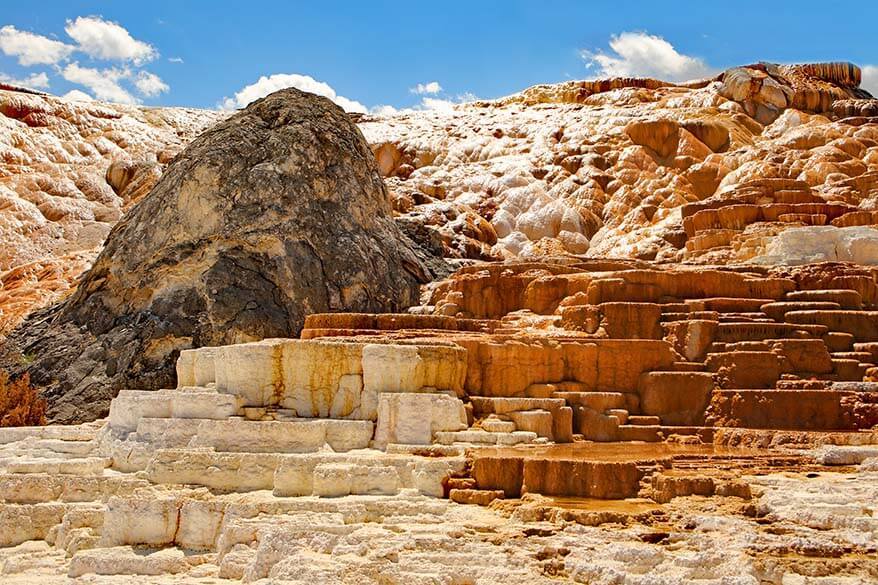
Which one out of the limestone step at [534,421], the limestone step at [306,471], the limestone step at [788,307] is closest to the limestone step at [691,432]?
the limestone step at [534,421]

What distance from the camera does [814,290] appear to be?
1720cm

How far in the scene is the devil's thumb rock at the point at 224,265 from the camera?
20625 mm

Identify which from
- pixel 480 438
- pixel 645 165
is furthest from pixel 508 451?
pixel 645 165

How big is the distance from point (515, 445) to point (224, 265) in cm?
1054

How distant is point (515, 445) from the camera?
1231 cm

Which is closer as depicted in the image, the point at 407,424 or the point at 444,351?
the point at 407,424

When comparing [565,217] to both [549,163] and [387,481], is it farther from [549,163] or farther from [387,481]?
[387,481]

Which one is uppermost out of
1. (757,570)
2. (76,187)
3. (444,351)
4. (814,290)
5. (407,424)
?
(76,187)

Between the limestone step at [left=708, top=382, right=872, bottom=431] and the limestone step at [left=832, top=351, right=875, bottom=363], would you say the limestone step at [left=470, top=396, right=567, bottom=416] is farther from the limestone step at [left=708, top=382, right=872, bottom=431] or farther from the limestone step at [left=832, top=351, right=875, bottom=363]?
the limestone step at [left=832, top=351, right=875, bottom=363]

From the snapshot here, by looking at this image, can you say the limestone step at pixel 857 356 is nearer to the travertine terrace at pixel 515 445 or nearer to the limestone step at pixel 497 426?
the travertine terrace at pixel 515 445

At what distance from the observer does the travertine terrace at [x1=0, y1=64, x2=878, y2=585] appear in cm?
866

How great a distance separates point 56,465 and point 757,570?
8.07m

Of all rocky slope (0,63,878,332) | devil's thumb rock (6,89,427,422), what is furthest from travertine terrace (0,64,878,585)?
rocky slope (0,63,878,332)

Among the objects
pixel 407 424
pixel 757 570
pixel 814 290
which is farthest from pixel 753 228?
pixel 757 570
